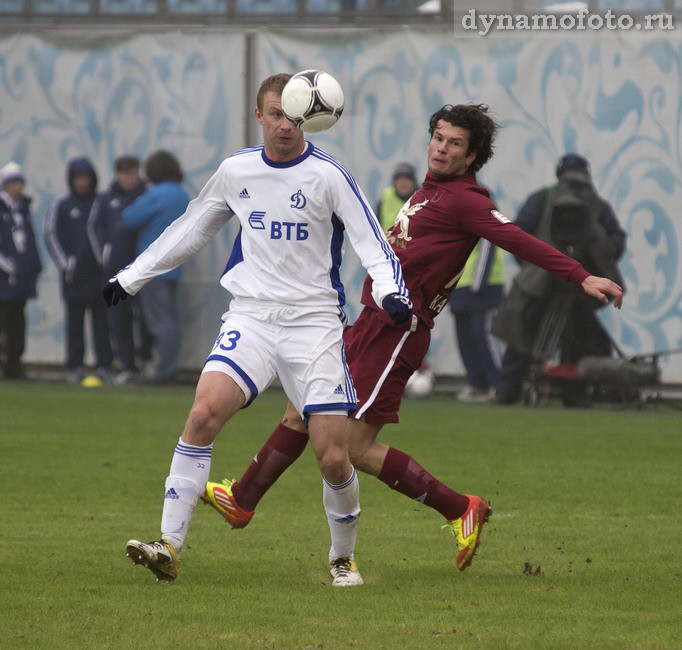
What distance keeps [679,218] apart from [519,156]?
1.85 metres

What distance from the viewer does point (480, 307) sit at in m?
16.2

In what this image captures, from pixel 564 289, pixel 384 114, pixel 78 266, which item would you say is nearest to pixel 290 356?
pixel 564 289

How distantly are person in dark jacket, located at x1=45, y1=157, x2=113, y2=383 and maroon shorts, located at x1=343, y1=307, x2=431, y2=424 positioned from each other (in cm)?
1135

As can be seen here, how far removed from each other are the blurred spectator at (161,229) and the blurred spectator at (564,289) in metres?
4.06

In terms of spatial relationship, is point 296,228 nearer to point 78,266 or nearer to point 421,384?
point 421,384

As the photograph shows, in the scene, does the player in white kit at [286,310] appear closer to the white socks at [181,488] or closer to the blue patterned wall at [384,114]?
the white socks at [181,488]

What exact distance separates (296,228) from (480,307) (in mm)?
9816

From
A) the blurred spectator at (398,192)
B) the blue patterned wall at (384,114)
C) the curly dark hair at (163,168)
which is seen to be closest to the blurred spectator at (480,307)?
the blue patterned wall at (384,114)

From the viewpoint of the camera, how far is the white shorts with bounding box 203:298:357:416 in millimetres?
6453

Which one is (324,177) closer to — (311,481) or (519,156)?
(311,481)

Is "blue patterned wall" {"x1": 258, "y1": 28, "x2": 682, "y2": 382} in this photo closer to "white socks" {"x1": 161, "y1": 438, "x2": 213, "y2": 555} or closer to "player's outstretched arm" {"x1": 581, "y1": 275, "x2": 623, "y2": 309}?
"player's outstretched arm" {"x1": 581, "y1": 275, "x2": 623, "y2": 309}

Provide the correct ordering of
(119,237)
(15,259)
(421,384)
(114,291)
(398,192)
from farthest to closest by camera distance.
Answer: (15,259) < (119,237) < (421,384) < (398,192) < (114,291)

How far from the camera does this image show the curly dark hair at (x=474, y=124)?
6.96 m

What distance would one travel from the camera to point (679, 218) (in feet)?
52.9
